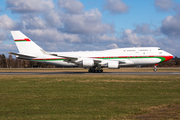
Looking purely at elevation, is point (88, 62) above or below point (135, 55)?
below

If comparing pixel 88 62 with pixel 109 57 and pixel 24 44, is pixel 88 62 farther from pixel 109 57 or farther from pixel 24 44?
pixel 24 44

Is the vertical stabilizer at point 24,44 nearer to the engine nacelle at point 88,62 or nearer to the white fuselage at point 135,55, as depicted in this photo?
the white fuselage at point 135,55

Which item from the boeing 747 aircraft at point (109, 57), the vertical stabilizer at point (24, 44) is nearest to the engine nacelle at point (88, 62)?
the boeing 747 aircraft at point (109, 57)

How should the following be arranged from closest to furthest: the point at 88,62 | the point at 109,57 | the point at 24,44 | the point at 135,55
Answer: the point at 88,62 < the point at 135,55 < the point at 109,57 < the point at 24,44

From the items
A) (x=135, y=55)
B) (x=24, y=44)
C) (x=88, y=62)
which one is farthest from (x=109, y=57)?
(x=24, y=44)

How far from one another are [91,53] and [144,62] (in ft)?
34.8

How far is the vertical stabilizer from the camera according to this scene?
131 feet

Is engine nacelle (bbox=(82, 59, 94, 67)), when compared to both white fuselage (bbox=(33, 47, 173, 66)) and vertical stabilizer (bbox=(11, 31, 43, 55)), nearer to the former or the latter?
white fuselage (bbox=(33, 47, 173, 66))

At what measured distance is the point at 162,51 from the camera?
1496 inches

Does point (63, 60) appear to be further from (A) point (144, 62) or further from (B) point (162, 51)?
(B) point (162, 51)

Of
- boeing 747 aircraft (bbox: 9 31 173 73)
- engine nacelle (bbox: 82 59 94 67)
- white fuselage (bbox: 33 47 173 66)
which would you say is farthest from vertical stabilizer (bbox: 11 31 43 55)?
engine nacelle (bbox: 82 59 94 67)

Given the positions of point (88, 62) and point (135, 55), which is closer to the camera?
point (88, 62)

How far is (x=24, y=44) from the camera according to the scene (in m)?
40.2

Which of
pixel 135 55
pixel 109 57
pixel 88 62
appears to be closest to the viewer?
pixel 88 62
